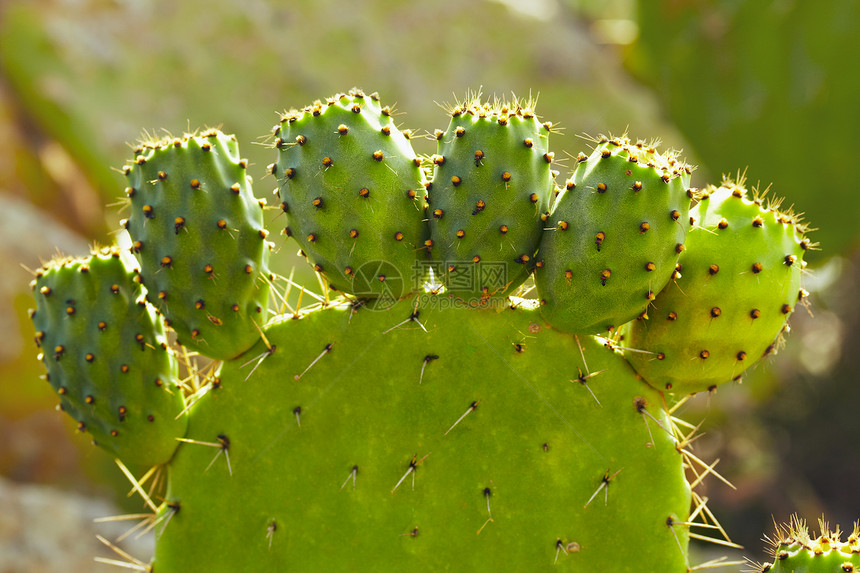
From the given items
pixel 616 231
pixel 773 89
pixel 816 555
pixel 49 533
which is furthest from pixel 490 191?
pixel 773 89

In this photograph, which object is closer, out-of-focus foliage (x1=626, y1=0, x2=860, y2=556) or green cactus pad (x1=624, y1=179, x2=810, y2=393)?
green cactus pad (x1=624, y1=179, x2=810, y2=393)

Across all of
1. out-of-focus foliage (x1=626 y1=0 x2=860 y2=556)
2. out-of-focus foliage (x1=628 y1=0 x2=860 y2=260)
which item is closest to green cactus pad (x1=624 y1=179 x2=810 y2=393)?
out-of-focus foliage (x1=626 y1=0 x2=860 y2=556)

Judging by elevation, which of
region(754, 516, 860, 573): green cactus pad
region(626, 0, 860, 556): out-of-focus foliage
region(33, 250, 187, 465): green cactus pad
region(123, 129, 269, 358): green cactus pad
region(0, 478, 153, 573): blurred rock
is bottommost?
region(754, 516, 860, 573): green cactus pad

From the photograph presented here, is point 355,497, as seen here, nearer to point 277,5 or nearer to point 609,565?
point 609,565

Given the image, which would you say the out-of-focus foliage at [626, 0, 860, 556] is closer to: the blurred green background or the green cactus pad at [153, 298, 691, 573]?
the blurred green background

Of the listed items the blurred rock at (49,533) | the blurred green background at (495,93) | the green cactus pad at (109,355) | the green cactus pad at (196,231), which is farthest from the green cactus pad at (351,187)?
the blurred rock at (49,533)

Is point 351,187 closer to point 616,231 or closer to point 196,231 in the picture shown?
point 196,231

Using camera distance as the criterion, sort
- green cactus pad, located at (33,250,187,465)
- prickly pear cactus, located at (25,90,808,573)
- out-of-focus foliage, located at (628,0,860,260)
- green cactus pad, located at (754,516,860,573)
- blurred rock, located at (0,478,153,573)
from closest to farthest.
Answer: green cactus pad, located at (754,516,860,573) → prickly pear cactus, located at (25,90,808,573) → green cactus pad, located at (33,250,187,465) → blurred rock, located at (0,478,153,573) → out-of-focus foliage, located at (628,0,860,260)

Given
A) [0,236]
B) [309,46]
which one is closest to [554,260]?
[0,236]

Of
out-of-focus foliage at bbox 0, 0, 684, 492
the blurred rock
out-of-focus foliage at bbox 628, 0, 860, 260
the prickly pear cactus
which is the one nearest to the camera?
the prickly pear cactus
